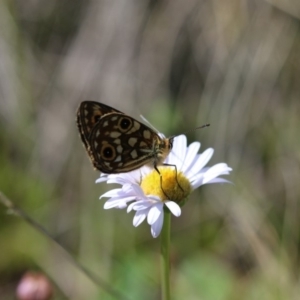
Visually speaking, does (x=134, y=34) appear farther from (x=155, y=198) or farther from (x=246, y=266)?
(x=155, y=198)

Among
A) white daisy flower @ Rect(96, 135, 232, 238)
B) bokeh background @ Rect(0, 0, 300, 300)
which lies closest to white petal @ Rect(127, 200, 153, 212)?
white daisy flower @ Rect(96, 135, 232, 238)

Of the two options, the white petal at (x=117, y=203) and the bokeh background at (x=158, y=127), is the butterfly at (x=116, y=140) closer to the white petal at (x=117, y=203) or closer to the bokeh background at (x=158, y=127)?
the white petal at (x=117, y=203)

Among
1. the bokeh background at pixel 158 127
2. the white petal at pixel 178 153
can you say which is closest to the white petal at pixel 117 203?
the white petal at pixel 178 153

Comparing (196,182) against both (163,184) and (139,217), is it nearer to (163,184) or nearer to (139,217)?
(163,184)

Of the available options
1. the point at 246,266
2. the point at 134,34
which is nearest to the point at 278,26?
the point at 134,34

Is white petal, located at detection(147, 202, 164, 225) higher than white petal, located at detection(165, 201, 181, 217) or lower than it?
lower

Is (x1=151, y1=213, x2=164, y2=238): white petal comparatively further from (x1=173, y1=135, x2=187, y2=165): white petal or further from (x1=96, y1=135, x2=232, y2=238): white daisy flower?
(x1=173, y1=135, x2=187, y2=165): white petal
